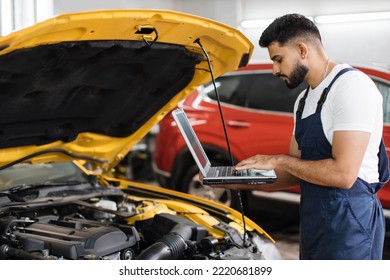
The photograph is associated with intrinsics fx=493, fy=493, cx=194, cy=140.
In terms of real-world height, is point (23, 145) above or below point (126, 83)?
below

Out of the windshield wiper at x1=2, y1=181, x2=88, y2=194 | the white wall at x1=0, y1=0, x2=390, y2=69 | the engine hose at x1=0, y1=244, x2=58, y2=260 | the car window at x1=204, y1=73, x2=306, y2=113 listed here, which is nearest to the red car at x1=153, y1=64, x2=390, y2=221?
the car window at x1=204, y1=73, x2=306, y2=113

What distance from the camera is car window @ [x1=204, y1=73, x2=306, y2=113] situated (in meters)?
4.35

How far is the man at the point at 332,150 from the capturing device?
172 centimetres

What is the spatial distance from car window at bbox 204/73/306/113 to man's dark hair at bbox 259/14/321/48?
239 centimetres

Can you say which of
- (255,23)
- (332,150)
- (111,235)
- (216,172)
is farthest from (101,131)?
(255,23)

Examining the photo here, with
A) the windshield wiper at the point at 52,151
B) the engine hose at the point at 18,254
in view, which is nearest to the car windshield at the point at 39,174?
the windshield wiper at the point at 52,151

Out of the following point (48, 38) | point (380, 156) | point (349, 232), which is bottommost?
point (349, 232)

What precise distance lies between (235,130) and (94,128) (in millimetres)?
1987

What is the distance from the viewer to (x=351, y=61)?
4125mm

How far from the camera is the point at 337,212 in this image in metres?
1.83

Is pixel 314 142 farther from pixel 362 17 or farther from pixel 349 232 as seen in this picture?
pixel 362 17

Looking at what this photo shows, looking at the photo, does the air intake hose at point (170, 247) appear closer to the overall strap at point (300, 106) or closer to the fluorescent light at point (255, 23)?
the overall strap at point (300, 106)
